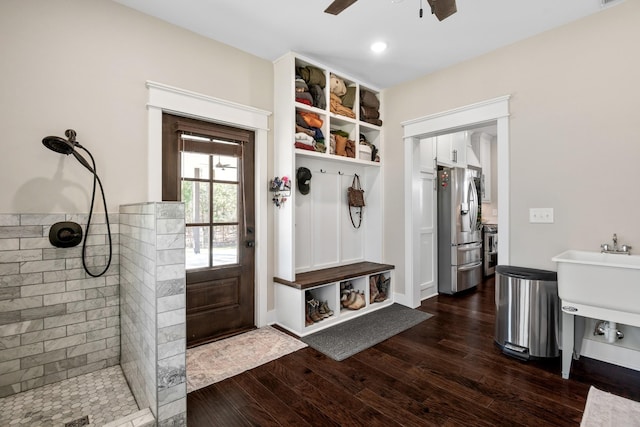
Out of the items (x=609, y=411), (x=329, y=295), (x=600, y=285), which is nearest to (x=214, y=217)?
(x=329, y=295)

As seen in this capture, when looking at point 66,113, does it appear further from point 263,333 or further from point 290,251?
point 263,333

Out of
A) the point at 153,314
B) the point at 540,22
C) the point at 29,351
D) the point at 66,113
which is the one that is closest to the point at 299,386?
the point at 153,314

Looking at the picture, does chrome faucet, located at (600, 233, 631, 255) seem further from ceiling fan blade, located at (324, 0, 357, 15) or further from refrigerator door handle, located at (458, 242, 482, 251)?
ceiling fan blade, located at (324, 0, 357, 15)

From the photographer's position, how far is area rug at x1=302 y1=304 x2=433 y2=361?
2613 millimetres

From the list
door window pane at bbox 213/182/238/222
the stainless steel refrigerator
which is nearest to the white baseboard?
the stainless steel refrigerator

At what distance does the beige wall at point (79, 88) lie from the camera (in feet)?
6.28

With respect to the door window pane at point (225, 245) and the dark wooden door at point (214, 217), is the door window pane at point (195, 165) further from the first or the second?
the door window pane at point (225, 245)

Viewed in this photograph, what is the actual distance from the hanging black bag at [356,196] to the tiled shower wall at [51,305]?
247 centimetres

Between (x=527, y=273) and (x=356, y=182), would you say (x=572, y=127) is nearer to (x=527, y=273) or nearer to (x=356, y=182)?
(x=527, y=273)

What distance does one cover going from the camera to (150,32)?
2424 mm

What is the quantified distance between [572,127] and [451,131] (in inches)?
42.7

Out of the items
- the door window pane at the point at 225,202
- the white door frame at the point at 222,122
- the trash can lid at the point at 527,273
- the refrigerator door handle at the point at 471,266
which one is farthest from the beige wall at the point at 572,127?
the door window pane at the point at 225,202

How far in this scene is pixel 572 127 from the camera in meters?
2.52

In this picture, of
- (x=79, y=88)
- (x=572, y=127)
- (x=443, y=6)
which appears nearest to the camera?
(x=443, y=6)
